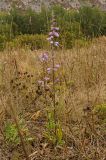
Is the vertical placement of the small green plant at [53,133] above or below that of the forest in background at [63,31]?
above

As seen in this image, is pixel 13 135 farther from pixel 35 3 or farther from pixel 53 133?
pixel 35 3

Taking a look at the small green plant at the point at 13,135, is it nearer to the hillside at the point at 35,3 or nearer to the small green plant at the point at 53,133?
the small green plant at the point at 53,133

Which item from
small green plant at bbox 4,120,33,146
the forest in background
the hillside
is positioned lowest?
the hillside

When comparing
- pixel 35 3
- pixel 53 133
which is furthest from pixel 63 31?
pixel 35 3

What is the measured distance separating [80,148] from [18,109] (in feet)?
2.88

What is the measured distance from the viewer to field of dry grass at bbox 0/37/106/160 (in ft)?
10.8

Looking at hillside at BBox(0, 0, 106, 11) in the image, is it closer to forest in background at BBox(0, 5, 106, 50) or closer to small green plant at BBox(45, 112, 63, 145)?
forest in background at BBox(0, 5, 106, 50)

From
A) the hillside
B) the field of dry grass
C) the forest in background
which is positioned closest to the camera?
the field of dry grass

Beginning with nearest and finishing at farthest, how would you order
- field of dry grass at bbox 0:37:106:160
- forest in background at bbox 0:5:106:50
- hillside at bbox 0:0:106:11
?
field of dry grass at bbox 0:37:106:160 < forest in background at bbox 0:5:106:50 < hillside at bbox 0:0:106:11

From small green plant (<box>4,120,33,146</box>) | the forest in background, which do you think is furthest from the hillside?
small green plant (<box>4,120,33,146</box>)

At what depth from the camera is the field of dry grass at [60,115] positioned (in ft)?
10.8

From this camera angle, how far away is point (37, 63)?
5.89 metres

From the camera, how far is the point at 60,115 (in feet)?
12.1

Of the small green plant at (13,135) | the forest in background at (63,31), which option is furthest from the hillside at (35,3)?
the small green plant at (13,135)
